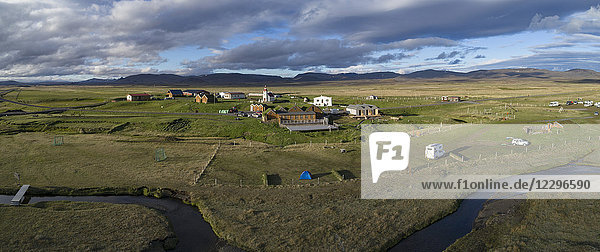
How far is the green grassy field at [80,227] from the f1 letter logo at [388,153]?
1844cm

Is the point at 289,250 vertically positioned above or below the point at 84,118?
below

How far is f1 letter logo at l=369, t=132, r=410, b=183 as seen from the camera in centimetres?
3184

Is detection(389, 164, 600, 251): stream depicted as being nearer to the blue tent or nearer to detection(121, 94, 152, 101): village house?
the blue tent

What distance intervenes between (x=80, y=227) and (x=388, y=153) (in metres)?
28.5

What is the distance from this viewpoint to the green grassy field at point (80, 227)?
18.2 m

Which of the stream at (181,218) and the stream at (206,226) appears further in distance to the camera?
the stream at (181,218)

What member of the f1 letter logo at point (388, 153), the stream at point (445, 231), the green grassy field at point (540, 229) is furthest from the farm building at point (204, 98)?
the green grassy field at point (540, 229)

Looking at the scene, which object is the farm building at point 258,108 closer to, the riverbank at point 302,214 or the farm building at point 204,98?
the farm building at point 204,98

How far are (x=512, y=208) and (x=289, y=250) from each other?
57.0ft

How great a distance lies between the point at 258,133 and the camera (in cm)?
5116

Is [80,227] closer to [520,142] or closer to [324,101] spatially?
[520,142]

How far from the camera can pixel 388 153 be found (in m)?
35.8

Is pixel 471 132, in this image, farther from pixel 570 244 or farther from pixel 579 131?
pixel 570 244

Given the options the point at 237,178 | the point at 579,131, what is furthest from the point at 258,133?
the point at 579,131
